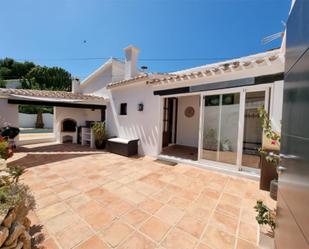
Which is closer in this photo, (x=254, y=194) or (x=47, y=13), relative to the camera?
(x=254, y=194)

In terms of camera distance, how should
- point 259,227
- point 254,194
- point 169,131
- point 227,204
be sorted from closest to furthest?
point 259,227 → point 227,204 → point 254,194 → point 169,131

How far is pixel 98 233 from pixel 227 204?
270 centimetres

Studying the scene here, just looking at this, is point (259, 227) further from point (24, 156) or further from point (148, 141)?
point (24, 156)

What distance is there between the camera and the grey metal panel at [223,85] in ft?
15.4

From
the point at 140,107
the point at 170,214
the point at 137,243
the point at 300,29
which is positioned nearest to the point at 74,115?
the point at 140,107

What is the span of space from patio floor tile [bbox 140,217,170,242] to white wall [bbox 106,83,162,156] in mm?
4203

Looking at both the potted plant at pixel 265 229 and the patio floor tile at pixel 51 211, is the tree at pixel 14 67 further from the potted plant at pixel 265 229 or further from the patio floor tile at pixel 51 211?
the potted plant at pixel 265 229

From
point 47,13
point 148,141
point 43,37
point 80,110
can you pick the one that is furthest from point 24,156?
point 43,37

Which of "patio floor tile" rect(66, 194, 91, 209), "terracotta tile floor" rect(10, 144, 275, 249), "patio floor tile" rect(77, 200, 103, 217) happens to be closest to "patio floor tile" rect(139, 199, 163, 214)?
"terracotta tile floor" rect(10, 144, 275, 249)

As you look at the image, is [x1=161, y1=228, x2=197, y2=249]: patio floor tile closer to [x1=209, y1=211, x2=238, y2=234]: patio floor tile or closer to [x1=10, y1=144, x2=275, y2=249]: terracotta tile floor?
[x1=10, y1=144, x2=275, y2=249]: terracotta tile floor

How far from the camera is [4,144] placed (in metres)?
3.08

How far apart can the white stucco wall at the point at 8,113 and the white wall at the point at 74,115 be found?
2383mm

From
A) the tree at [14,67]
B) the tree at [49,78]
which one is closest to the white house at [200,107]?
the tree at [49,78]

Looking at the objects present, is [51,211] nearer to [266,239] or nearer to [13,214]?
[13,214]
